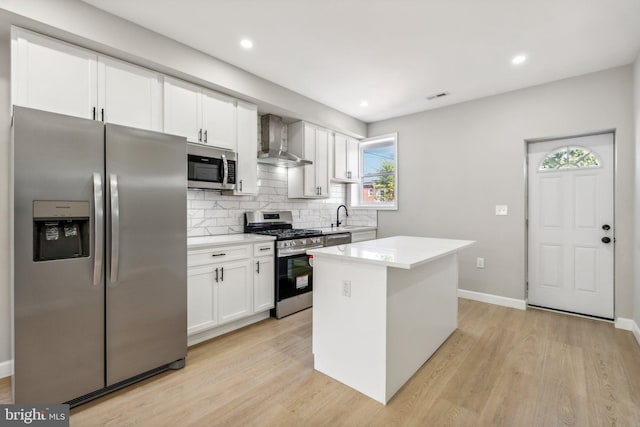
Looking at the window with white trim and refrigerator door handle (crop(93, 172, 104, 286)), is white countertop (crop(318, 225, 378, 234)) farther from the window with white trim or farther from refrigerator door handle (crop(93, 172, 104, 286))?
refrigerator door handle (crop(93, 172, 104, 286))

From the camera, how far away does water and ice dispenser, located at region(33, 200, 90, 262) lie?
1756 mm

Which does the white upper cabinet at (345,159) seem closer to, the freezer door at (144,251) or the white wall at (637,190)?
the freezer door at (144,251)

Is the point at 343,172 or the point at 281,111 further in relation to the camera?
the point at 343,172

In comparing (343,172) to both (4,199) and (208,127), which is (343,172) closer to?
(208,127)

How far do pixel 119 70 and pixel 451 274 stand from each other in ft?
11.4

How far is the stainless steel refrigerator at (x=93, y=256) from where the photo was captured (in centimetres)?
171

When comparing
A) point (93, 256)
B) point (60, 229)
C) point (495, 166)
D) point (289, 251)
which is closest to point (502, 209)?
point (495, 166)

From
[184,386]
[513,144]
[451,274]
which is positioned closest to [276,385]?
[184,386]

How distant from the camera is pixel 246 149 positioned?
3459 mm

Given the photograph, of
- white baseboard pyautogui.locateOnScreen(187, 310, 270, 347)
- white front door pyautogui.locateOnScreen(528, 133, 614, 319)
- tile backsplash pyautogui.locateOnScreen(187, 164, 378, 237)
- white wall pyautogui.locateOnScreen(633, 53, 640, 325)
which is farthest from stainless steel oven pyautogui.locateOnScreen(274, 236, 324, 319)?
white wall pyautogui.locateOnScreen(633, 53, 640, 325)

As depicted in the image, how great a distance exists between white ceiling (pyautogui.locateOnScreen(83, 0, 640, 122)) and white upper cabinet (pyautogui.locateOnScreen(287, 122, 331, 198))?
2.37 feet

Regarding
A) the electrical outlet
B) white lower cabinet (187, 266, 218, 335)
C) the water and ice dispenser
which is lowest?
white lower cabinet (187, 266, 218, 335)

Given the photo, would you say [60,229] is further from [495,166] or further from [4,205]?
[495,166]

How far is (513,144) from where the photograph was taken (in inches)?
149
